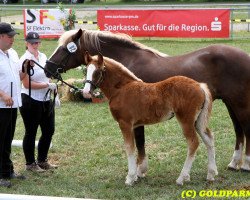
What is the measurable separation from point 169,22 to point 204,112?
13982 mm

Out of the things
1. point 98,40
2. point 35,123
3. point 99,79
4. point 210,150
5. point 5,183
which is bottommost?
point 5,183

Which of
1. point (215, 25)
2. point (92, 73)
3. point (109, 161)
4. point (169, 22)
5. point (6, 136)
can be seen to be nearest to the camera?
point (92, 73)

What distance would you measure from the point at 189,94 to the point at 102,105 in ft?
17.3

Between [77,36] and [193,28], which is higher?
[77,36]

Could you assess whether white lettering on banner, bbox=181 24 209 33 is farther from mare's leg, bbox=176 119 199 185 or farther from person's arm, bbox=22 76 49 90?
mare's leg, bbox=176 119 199 185

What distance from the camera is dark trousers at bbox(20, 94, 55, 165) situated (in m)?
6.34

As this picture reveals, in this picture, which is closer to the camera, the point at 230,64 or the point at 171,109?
the point at 171,109

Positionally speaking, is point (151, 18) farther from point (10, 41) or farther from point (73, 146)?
point (10, 41)

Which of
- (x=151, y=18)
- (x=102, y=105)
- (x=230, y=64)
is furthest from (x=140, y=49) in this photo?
(x=151, y=18)

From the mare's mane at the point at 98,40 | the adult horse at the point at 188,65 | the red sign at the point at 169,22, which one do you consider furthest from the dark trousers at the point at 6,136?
the red sign at the point at 169,22

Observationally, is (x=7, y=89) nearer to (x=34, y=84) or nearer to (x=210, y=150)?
(x=34, y=84)

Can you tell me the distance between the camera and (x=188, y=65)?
21.3ft

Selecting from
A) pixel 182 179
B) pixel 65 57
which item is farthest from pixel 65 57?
pixel 182 179

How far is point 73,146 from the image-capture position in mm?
7898
